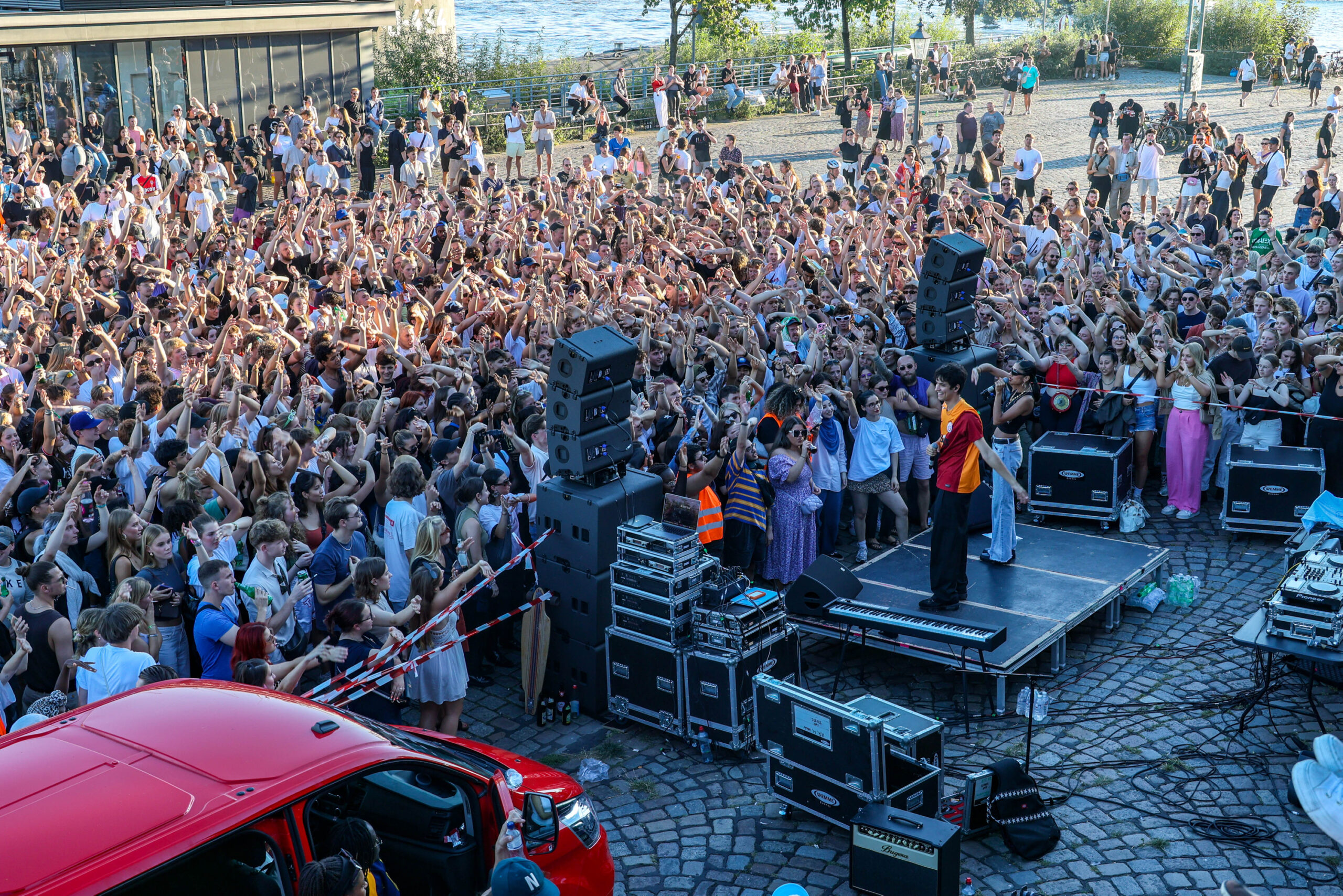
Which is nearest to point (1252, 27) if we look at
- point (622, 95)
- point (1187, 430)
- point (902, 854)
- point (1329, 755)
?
point (622, 95)

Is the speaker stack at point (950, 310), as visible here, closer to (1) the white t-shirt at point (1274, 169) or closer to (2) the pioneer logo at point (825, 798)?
(2) the pioneer logo at point (825, 798)

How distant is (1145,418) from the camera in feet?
41.4

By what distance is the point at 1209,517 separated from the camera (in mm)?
12477

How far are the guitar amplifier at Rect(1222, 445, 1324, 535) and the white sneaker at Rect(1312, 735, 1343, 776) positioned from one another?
5.26 meters

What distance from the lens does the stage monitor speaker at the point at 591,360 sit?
8836mm

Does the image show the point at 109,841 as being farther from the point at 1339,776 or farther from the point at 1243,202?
the point at 1243,202

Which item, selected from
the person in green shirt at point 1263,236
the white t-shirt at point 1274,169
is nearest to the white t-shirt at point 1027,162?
the white t-shirt at point 1274,169

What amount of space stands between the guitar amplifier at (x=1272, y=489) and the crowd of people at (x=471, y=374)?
0.34 m

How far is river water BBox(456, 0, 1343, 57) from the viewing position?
7312 centimetres

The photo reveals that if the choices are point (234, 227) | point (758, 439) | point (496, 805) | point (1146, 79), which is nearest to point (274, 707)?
point (496, 805)

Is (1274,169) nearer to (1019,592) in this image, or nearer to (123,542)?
(1019,592)

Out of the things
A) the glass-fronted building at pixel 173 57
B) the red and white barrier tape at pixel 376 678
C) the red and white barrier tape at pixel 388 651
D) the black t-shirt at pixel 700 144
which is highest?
the glass-fronted building at pixel 173 57

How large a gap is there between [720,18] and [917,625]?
115 feet

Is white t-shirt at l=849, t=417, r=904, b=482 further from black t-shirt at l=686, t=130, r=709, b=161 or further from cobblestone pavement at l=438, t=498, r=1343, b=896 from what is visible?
black t-shirt at l=686, t=130, r=709, b=161
